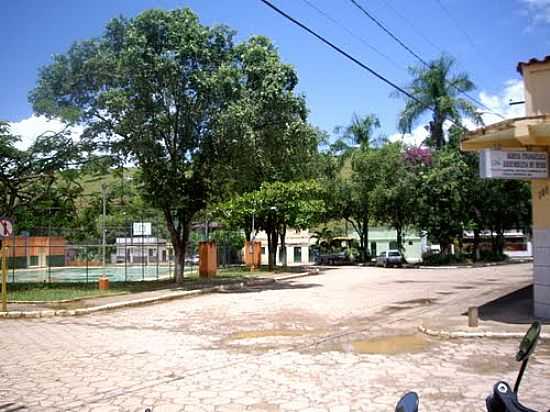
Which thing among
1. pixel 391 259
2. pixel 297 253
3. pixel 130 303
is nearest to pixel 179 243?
pixel 130 303

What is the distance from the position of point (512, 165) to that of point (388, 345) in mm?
5054

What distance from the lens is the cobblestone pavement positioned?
7.49 meters

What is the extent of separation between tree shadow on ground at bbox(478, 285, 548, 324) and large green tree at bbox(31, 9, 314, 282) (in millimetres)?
11366

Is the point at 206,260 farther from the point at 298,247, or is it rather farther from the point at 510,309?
the point at 298,247

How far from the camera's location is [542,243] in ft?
45.2

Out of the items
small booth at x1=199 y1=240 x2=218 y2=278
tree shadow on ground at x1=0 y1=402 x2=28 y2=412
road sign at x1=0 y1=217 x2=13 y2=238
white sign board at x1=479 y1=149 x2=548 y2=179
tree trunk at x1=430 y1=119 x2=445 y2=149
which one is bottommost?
tree shadow on ground at x1=0 y1=402 x2=28 y2=412

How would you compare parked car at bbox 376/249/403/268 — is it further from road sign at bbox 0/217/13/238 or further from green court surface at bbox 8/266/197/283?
road sign at bbox 0/217/13/238

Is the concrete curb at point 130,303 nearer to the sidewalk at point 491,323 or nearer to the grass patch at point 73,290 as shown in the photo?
the grass patch at point 73,290

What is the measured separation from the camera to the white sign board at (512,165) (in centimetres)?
1313

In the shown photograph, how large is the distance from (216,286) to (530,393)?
20274 millimetres

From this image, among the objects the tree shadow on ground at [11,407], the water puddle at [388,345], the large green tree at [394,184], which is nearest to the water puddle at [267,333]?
the water puddle at [388,345]

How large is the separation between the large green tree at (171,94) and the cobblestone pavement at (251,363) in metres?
9.99

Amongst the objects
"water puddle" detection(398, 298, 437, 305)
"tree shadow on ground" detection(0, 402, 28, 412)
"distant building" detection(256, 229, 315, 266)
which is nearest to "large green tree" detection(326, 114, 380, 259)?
"distant building" detection(256, 229, 315, 266)

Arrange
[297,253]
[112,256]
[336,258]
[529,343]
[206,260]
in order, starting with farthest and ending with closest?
[297,253] < [336,258] < [112,256] < [206,260] < [529,343]
